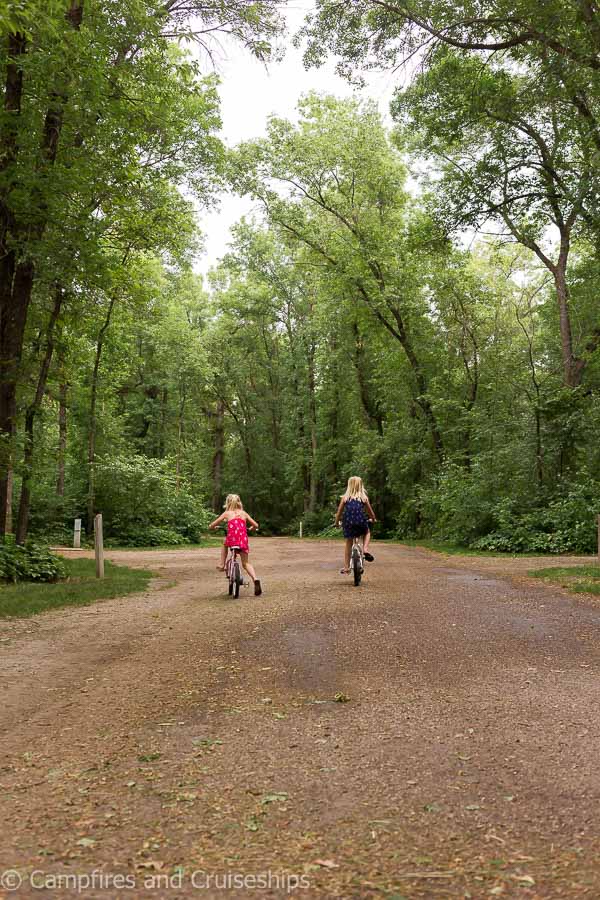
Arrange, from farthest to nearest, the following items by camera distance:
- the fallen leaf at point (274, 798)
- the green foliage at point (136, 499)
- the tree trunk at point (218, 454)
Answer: the tree trunk at point (218, 454), the green foliage at point (136, 499), the fallen leaf at point (274, 798)

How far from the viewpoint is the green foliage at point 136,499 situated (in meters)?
26.1

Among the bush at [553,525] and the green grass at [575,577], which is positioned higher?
→ the bush at [553,525]

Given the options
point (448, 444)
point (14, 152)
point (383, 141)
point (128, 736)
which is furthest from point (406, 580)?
point (383, 141)

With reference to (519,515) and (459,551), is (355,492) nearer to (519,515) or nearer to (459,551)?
(459,551)

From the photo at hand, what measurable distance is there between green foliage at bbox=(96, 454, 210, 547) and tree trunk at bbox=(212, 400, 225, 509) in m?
22.9

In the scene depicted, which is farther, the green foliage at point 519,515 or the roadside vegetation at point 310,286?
the green foliage at point 519,515

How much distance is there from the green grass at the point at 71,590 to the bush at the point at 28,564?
0.28 m

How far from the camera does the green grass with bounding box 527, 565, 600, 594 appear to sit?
10656mm

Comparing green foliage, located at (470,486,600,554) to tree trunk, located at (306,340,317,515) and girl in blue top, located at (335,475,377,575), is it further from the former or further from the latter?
tree trunk, located at (306,340,317,515)

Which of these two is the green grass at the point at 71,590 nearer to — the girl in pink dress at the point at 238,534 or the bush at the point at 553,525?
the girl in pink dress at the point at 238,534

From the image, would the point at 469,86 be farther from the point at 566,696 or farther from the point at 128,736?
the point at 128,736

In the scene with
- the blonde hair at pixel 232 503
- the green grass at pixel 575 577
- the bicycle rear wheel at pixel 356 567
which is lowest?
the green grass at pixel 575 577

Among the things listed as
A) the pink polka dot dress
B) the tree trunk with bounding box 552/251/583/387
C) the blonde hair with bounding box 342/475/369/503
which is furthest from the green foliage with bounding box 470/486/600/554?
the pink polka dot dress

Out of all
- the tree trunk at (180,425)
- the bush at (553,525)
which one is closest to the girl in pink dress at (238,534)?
the bush at (553,525)
